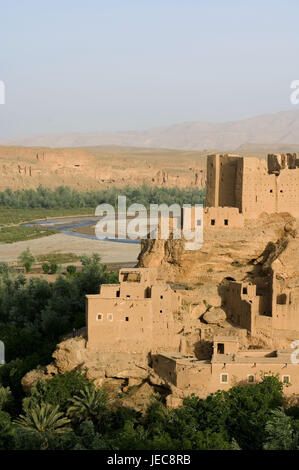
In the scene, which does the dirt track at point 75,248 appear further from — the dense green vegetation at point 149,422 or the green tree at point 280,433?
the green tree at point 280,433

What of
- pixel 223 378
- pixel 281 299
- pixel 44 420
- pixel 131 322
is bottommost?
pixel 44 420

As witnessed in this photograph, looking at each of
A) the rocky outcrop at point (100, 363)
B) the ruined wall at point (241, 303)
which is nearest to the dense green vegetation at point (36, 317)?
the rocky outcrop at point (100, 363)

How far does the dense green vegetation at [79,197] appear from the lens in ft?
375

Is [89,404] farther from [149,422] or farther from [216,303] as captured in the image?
[216,303]

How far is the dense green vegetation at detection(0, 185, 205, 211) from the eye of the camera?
114438mm

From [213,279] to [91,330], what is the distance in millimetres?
6702

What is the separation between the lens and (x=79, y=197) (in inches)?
4744

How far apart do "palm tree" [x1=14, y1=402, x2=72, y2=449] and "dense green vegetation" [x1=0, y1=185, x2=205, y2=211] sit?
264 feet

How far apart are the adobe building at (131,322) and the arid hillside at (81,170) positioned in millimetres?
101089

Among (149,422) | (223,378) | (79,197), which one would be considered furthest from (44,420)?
(79,197)

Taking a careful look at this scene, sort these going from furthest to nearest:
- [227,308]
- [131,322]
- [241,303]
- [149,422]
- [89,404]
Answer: [227,308] → [241,303] → [131,322] → [89,404] → [149,422]

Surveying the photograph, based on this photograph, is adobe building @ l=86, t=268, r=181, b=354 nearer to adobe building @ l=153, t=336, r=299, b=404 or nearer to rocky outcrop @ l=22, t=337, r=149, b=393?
rocky outcrop @ l=22, t=337, r=149, b=393

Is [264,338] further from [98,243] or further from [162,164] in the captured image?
[162,164]

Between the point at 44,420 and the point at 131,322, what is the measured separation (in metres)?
4.89
